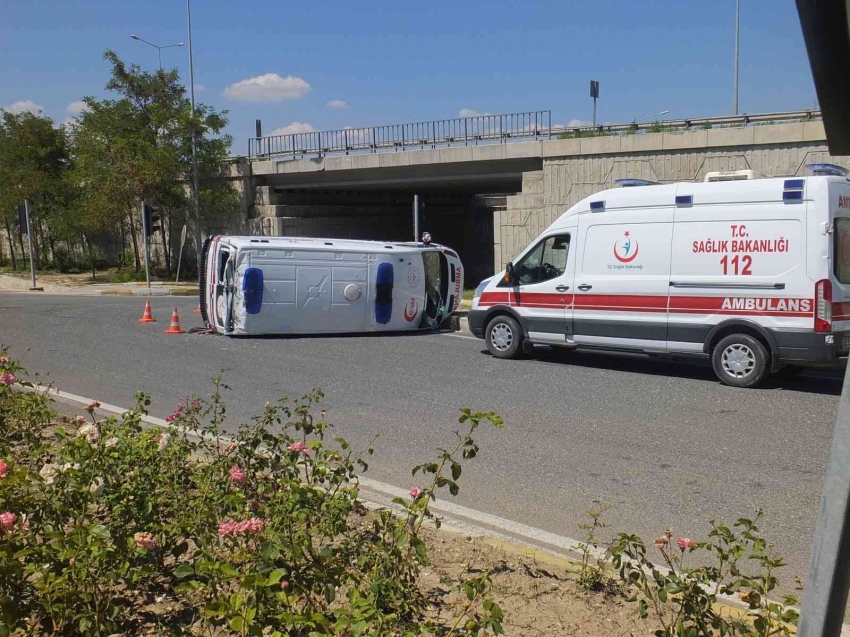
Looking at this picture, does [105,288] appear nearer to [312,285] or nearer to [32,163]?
[32,163]

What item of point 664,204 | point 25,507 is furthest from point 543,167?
point 25,507

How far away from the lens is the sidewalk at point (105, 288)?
1186 inches

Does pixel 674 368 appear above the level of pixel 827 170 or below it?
below

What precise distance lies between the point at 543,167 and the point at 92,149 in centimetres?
2028

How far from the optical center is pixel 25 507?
134 inches

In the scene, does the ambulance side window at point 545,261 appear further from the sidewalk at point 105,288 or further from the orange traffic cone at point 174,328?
the sidewalk at point 105,288

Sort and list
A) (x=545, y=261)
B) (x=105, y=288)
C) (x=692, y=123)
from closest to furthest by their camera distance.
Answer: (x=545, y=261) → (x=692, y=123) → (x=105, y=288)

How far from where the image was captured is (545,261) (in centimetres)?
1257

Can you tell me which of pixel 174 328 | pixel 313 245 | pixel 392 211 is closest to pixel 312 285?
pixel 313 245

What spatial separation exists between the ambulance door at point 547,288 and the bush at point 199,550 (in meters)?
7.81

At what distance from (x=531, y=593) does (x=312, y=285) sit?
12372 millimetres

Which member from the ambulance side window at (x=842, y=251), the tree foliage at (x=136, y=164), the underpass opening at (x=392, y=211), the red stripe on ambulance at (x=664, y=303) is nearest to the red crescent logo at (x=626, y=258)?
the red stripe on ambulance at (x=664, y=303)

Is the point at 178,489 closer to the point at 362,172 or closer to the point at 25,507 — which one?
the point at 25,507

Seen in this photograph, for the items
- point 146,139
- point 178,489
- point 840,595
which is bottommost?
point 178,489
